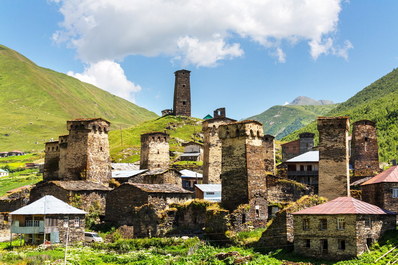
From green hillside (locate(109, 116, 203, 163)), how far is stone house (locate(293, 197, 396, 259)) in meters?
70.3

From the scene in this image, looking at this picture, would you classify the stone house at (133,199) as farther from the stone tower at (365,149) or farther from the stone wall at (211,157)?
the stone tower at (365,149)

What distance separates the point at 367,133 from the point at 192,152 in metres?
42.1

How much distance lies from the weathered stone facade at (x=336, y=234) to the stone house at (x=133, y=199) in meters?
17.2

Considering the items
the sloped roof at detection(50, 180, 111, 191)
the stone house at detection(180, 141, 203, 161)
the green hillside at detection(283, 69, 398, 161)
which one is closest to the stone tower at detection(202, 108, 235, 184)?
the sloped roof at detection(50, 180, 111, 191)

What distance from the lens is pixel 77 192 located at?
2112 inches

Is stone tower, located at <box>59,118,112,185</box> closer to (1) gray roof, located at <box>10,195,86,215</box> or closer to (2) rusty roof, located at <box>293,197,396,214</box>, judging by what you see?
(1) gray roof, located at <box>10,195,86,215</box>

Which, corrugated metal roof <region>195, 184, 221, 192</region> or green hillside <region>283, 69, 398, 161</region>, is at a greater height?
green hillside <region>283, 69, 398, 161</region>

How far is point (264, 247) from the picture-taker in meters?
40.2

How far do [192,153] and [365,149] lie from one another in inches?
1632

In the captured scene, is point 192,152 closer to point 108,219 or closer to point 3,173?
point 108,219

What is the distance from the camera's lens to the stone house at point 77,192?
5325 centimetres

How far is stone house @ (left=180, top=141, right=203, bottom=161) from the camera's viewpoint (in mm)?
94375

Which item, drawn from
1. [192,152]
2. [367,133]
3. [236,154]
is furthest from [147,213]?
[192,152]

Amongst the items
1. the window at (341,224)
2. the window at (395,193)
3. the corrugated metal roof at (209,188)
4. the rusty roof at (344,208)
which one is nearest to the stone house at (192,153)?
→ the corrugated metal roof at (209,188)
